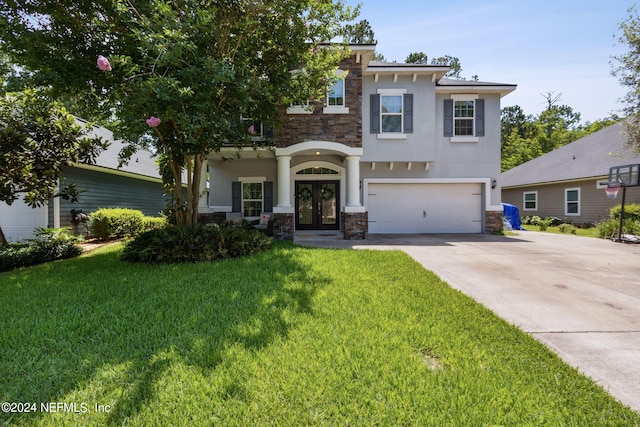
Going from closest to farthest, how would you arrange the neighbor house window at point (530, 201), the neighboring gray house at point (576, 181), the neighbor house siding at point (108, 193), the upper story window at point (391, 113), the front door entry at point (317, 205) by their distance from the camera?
the neighbor house siding at point (108, 193), the upper story window at point (391, 113), the front door entry at point (317, 205), the neighboring gray house at point (576, 181), the neighbor house window at point (530, 201)

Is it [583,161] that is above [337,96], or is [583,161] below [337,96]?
below

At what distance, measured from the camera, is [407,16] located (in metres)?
8.69

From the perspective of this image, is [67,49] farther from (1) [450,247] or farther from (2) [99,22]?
(1) [450,247]

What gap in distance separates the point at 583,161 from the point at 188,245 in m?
20.8

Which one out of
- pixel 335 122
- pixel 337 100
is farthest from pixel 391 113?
pixel 335 122

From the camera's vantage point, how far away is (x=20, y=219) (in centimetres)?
1058

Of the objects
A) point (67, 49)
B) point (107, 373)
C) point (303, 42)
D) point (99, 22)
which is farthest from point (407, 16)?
point (107, 373)

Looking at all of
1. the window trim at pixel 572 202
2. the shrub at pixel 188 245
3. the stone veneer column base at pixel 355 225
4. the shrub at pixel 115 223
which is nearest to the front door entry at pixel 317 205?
the stone veneer column base at pixel 355 225

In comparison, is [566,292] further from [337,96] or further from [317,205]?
[317,205]

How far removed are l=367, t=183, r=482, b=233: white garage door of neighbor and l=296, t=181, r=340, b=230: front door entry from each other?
1.46 metres

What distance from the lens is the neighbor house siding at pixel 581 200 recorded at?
14999 mm

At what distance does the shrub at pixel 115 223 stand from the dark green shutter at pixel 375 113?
9.49 meters

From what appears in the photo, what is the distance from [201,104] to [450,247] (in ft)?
24.8

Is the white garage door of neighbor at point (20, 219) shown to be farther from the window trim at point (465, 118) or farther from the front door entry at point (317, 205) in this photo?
the window trim at point (465, 118)
